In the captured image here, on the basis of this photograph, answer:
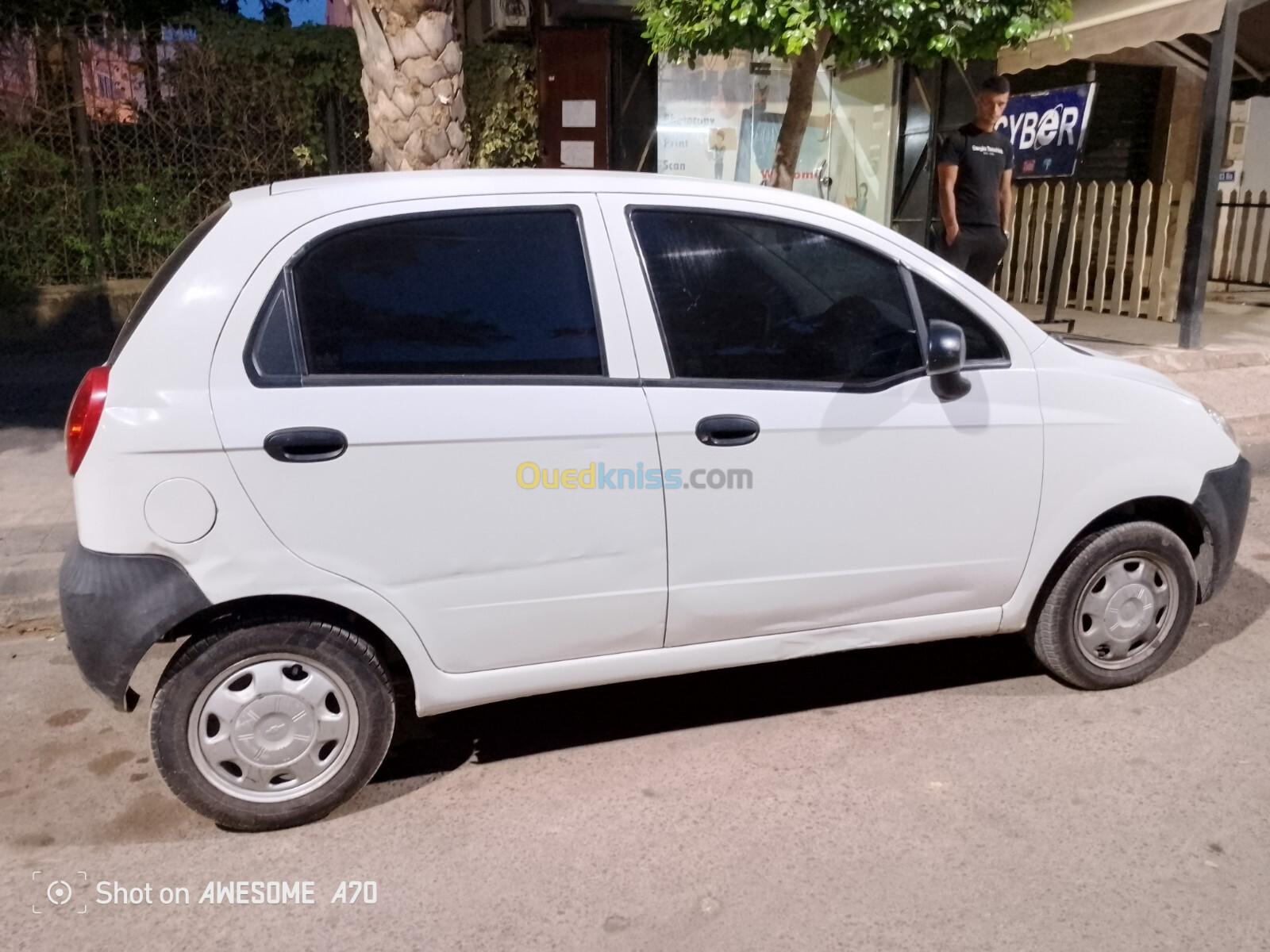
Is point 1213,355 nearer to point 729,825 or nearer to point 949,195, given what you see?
point 949,195

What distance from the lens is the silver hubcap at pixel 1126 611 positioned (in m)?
3.75

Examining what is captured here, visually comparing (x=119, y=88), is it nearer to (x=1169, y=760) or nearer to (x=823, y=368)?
(x=823, y=368)

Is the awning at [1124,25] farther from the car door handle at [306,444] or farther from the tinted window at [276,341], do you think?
the car door handle at [306,444]

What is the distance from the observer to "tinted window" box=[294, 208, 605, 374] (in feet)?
9.69

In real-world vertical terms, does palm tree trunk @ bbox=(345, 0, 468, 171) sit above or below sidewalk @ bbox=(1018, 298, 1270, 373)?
above

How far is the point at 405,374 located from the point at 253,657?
87cm

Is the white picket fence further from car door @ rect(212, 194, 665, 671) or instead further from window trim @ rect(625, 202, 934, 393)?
car door @ rect(212, 194, 665, 671)

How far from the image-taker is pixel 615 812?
3.17 meters

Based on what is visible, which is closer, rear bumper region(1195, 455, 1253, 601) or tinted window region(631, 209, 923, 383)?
tinted window region(631, 209, 923, 383)

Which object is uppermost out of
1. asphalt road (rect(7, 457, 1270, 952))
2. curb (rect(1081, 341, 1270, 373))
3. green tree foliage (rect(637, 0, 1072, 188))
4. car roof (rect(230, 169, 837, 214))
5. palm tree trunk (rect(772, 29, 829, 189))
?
green tree foliage (rect(637, 0, 1072, 188))

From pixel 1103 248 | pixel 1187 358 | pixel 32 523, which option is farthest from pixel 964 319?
pixel 1103 248

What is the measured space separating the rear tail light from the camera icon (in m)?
1.08

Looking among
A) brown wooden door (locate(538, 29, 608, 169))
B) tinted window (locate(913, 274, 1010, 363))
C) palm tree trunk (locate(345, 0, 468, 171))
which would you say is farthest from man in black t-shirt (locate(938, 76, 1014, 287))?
tinted window (locate(913, 274, 1010, 363))

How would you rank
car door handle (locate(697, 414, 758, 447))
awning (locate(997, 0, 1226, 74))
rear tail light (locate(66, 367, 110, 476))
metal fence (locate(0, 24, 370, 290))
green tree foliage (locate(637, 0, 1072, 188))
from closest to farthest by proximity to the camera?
rear tail light (locate(66, 367, 110, 476))
car door handle (locate(697, 414, 758, 447))
green tree foliage (locate(637, 0, 1072, 188))
metal fence (locate(0, 24, 370, 290))
awning (locate(997, 0, 1226, 74))
